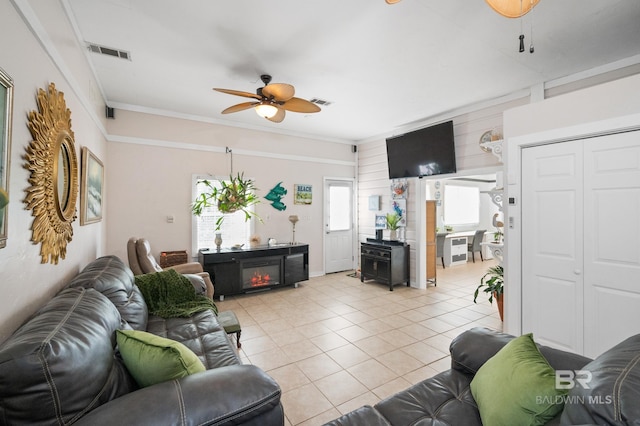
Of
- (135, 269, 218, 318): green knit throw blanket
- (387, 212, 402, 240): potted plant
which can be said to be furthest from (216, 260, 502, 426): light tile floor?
(387, 212, 402, 240): potted plant

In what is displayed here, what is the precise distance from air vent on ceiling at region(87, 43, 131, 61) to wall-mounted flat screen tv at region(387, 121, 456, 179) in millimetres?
4186

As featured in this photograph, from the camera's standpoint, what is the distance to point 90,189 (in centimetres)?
296

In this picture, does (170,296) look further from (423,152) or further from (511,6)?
(423,152)

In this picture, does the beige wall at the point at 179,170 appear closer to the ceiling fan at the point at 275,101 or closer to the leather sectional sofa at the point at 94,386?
the ceiling fan at the point at 275,101

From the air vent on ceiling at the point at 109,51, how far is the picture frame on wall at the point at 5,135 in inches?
78.4

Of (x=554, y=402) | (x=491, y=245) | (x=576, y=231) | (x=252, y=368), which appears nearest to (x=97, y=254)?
(x=252, y=368)

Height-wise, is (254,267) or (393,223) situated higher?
(393,223)

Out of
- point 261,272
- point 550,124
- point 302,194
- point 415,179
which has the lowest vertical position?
point 261,272

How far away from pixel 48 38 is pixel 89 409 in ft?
7.12

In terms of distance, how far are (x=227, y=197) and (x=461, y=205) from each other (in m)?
6.57

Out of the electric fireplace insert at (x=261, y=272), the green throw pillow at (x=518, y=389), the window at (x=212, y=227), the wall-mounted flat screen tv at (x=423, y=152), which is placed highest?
the wall-mounted flat screen tv at (x=423, y=152)

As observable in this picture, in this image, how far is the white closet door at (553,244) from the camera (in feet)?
8.59

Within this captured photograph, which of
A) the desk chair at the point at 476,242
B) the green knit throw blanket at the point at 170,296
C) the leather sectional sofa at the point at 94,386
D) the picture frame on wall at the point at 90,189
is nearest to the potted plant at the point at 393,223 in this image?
the desk chair at the point at 476,242

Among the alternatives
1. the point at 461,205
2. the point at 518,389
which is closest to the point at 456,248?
the point at 461,205
